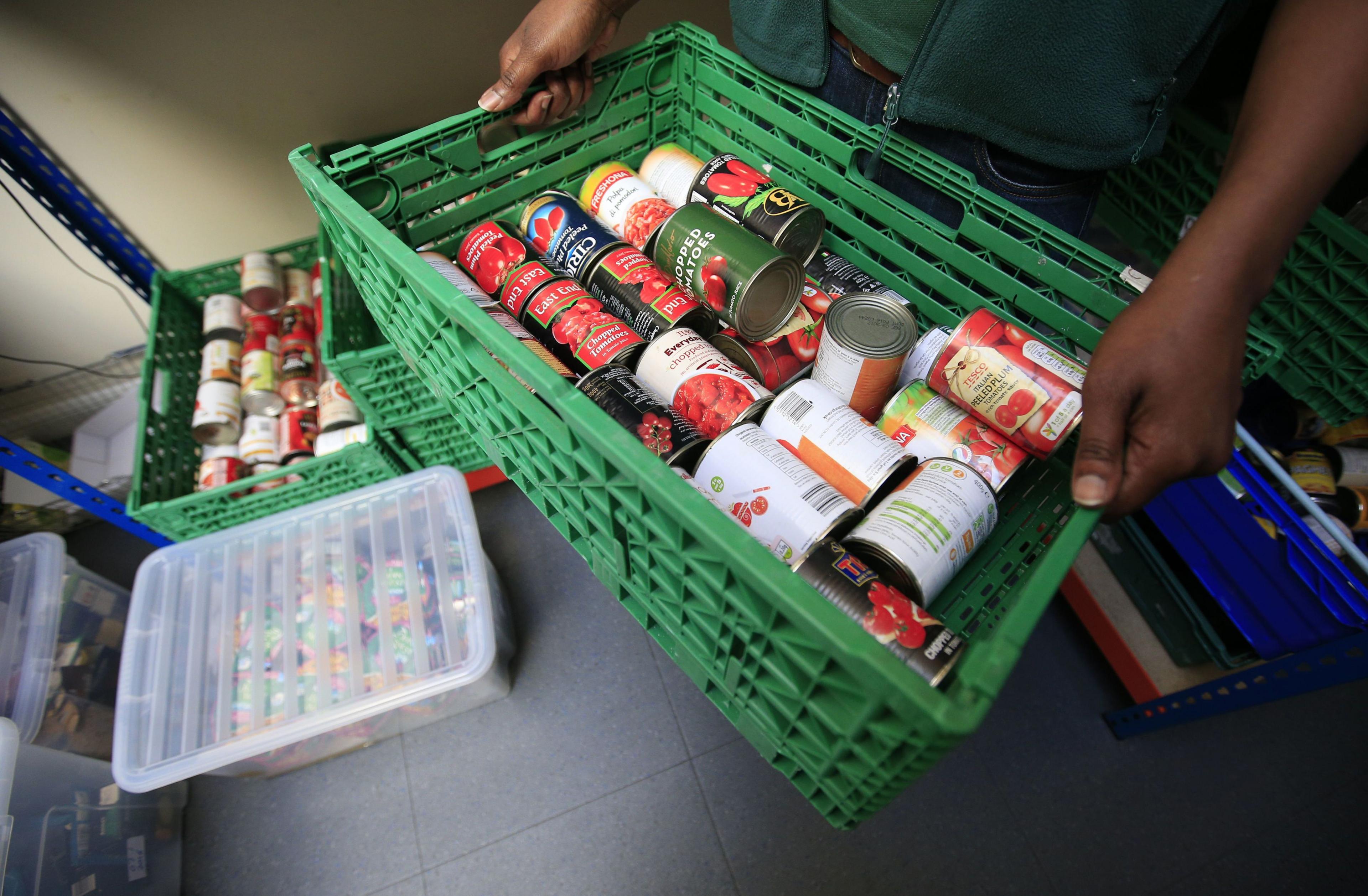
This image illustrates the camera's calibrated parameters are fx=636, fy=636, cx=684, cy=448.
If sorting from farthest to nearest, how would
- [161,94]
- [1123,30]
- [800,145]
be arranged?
1. [161,94]
2. [800,145]
3. [1123,30]

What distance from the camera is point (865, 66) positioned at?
39.5 inches

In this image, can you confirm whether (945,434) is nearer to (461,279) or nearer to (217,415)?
(461,279)

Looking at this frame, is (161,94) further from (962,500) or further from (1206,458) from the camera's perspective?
(1206,458)

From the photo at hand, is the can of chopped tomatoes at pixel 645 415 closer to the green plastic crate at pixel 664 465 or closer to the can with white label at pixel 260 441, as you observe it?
the green plastic crate at pixel 664 465

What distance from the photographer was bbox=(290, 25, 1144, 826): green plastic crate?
0.52 m

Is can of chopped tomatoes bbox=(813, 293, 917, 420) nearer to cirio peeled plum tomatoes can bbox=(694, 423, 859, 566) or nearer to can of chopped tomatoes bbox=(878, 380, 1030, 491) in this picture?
can of chopped tomatoes bbox=(878, 380, 1030, 491)

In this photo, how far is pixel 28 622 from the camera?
3.90ft

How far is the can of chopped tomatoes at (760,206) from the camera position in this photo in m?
1.02

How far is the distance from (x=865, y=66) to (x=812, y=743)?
982 millimetres

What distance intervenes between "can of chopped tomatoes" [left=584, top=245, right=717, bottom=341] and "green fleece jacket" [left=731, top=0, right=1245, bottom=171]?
42 cm

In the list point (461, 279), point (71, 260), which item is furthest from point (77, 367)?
point (461, 279)

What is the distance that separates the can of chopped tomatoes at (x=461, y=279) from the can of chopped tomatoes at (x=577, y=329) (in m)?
0.06

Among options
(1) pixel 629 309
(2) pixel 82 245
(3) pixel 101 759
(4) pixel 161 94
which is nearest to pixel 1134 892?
(1) pixel 629 309

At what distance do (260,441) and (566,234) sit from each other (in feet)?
3.06
